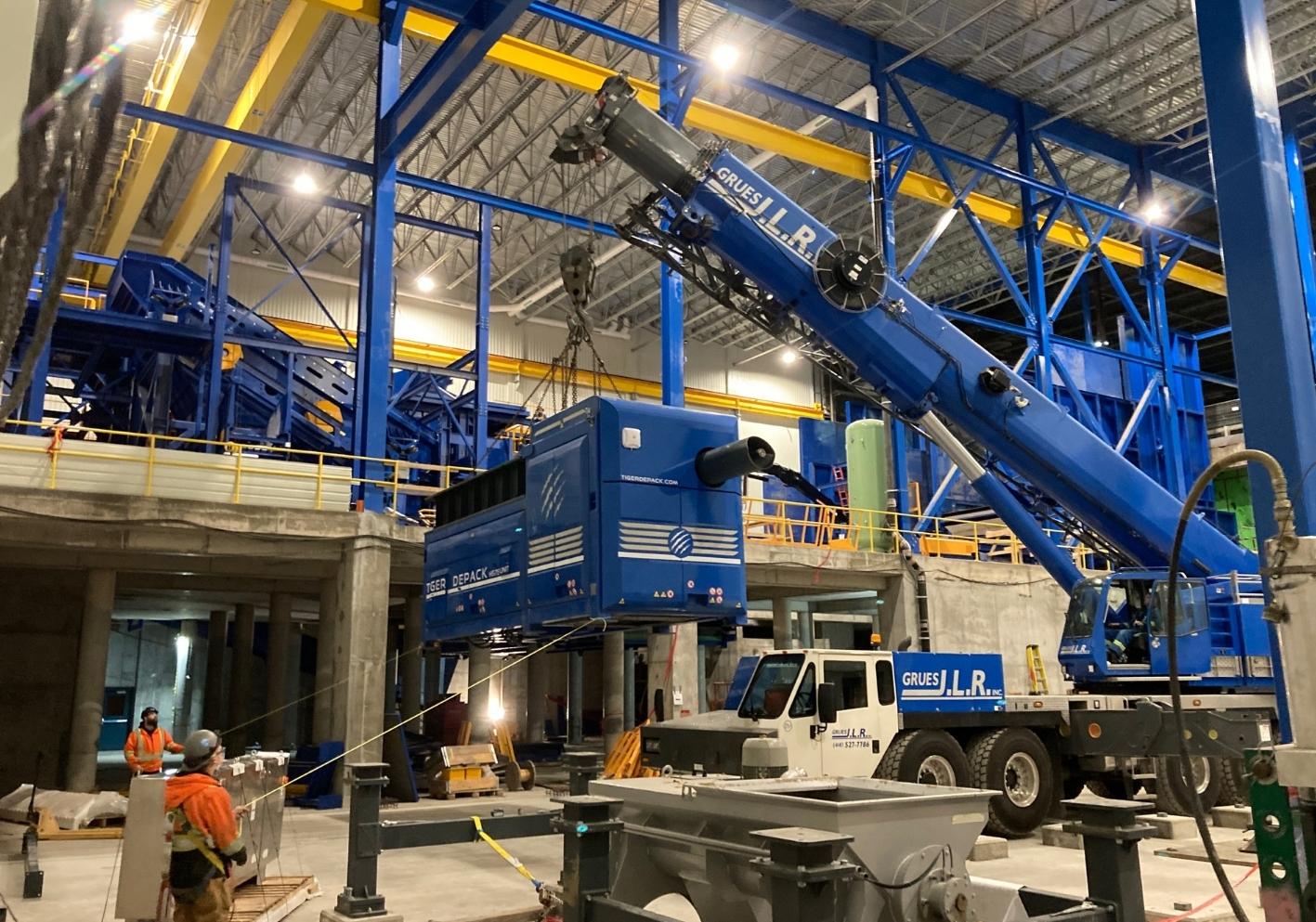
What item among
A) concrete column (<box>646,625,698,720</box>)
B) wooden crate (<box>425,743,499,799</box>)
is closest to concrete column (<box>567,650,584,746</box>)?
concrete column (<box>646,625,698,720</box>)

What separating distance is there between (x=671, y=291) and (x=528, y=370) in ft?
63.8

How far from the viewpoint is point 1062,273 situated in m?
40.6

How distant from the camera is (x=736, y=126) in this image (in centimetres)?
2267

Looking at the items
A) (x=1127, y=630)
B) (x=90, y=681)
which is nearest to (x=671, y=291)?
(x=1127, y=630)

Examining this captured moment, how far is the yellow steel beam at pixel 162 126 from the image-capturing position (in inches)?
728

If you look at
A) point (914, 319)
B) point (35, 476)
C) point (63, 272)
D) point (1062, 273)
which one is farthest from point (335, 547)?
point (1062, 273)

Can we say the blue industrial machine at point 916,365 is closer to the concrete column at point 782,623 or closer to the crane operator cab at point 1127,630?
the crane operator cab at point 1127,630

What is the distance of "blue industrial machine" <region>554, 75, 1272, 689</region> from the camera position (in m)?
11.0

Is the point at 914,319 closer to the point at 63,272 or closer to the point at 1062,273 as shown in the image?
the point at 63,272

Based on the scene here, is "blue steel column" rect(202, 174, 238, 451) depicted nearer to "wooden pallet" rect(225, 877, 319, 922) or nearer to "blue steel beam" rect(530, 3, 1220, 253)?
"blue steel beam" rect(530, 3, 1220, 253)

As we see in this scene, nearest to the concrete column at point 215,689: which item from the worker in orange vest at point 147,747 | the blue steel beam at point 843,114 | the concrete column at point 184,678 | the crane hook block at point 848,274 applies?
the concrete column at point 184,678

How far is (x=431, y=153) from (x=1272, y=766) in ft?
99.6

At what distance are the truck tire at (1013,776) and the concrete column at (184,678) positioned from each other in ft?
95.9

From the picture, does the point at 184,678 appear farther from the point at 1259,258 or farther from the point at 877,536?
the point at 1259,258
